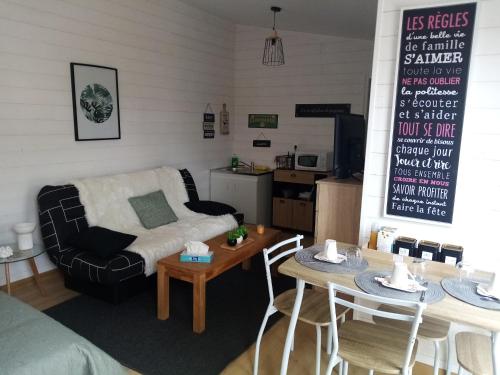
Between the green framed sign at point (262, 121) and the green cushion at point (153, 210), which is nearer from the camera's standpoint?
the green cushion at point (153, 210)

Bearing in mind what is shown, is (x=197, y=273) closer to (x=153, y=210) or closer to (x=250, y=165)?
(x=153, y=210)

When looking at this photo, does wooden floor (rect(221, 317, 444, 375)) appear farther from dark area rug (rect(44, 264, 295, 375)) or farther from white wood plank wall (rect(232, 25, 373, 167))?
white wood plank wall (rect(232, 25, 373, 167))

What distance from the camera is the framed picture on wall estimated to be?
11.4ft

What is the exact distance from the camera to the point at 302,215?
4930mm

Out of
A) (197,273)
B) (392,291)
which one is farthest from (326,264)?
(197,273)

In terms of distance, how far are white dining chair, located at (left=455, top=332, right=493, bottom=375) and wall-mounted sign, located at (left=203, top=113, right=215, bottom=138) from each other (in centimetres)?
383

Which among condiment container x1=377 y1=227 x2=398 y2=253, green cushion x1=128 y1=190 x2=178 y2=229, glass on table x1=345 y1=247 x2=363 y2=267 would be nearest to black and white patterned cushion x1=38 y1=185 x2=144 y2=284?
green cushion x1=128 y1=190 x2=178 y2=229

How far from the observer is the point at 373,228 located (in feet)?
8.21

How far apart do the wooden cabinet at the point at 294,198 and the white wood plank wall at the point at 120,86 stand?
955mm

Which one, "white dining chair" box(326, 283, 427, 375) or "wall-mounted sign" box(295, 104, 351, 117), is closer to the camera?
"white dining chair" box(326, 283, 427, 375)

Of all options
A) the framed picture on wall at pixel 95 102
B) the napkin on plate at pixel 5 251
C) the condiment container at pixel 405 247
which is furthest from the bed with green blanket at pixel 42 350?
the framed picture on wall at pixel 95 102

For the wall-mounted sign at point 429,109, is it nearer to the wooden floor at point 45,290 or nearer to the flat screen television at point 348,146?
the flat screen television at point 348,146

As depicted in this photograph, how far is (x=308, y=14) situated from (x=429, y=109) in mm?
2328

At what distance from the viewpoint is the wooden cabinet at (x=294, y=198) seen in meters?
4.87
